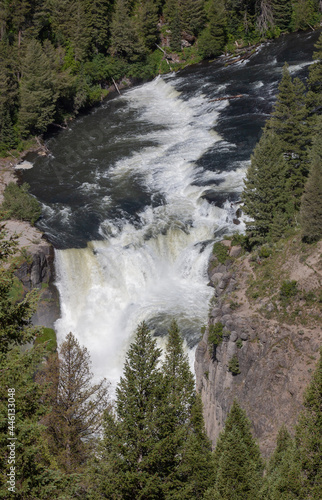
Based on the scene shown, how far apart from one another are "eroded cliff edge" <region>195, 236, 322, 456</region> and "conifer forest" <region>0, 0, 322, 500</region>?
0.54 feet

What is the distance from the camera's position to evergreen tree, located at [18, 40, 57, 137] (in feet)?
229

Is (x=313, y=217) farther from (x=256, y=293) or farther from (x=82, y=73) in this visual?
(x=82, y=73)

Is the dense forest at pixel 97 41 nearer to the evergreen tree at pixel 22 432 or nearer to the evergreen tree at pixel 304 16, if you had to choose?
the evergreen tree at pixel 304 16

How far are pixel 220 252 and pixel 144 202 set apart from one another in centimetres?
1321

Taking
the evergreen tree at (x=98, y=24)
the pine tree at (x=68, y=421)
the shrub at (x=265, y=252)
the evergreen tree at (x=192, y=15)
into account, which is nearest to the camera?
the pine tree at (x=68, y=421)

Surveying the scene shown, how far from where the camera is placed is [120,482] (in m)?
17.9

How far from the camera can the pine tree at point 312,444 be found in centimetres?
1692

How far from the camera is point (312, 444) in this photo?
1733cm

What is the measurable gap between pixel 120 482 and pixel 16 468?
4472 mm

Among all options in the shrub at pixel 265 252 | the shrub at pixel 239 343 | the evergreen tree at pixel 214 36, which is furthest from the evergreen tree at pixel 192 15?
the shrub at pixel 239 343

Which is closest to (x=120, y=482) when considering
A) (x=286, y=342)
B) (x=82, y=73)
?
(x=286, y=342)

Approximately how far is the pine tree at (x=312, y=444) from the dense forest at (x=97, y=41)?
5845 centimetres

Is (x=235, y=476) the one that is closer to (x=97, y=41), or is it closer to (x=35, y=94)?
(x=35, y=94)

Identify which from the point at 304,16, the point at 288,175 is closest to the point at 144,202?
the point at 288,175
